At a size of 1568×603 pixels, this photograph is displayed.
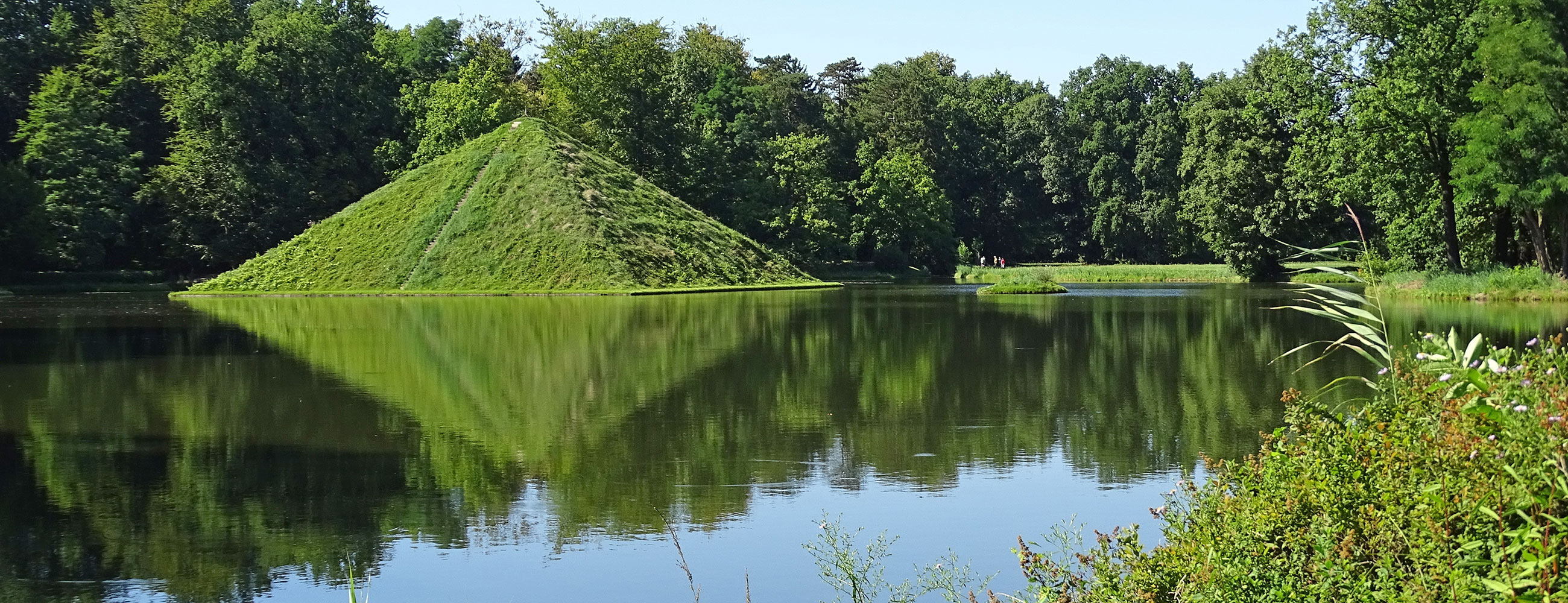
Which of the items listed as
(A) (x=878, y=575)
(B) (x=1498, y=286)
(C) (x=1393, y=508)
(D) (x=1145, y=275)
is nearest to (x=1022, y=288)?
(B) (x=1498, y=286)

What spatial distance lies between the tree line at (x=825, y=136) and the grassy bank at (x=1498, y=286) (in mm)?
1890

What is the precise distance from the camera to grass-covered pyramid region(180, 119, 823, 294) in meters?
50.8

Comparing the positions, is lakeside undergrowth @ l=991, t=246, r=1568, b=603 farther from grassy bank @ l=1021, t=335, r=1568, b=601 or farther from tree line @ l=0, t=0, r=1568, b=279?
tree line @ l=0, t=0, r=1568, b=279

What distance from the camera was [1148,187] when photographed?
8594cm

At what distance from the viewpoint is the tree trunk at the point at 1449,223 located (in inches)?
1601

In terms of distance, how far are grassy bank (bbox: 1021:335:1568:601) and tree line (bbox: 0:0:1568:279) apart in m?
32.5

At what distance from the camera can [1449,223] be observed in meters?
41.2

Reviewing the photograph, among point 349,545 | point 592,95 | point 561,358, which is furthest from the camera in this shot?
point 592,95

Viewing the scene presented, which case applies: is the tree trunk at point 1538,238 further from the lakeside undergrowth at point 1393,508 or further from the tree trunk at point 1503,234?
the lakeside undergrowth at point 1393,508

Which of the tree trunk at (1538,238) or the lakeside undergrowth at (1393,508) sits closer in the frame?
the lakeside undergrowth at (1393,508)

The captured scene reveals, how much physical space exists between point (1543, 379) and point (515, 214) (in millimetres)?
51297

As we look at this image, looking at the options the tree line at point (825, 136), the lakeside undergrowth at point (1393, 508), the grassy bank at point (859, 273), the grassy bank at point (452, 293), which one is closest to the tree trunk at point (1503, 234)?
the tree line at point (825, 136)

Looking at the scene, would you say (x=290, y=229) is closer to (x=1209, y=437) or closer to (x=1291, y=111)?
(x=1291, y=111)

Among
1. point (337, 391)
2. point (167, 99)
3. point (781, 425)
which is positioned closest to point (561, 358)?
point (337, 391)
